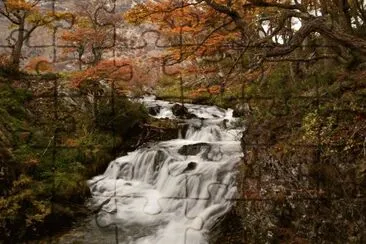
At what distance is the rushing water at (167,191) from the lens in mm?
8141

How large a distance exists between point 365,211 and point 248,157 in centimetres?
248

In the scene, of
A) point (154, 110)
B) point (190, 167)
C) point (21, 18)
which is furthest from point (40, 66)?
point (190, 167)

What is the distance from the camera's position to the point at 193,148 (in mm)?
11406

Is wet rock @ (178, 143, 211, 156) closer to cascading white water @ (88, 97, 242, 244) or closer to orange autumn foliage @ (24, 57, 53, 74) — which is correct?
cascading white water @ (88, 97, 242, 244)

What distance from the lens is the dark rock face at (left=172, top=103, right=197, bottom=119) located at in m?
15.7

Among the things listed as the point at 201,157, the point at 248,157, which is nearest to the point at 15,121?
the point at 201,157

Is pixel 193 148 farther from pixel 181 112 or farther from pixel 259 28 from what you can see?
pixel 181 112

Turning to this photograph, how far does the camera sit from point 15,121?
1093cm

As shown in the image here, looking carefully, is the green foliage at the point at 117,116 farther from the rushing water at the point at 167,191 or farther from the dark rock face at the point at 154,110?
the dark rock face at the point at 154,110

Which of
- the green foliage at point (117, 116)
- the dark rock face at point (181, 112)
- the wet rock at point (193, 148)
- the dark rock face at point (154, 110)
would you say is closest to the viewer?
the wet rock at point (193, 148)

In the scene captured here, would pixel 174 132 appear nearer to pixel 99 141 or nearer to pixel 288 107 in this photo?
pixel 99 141
